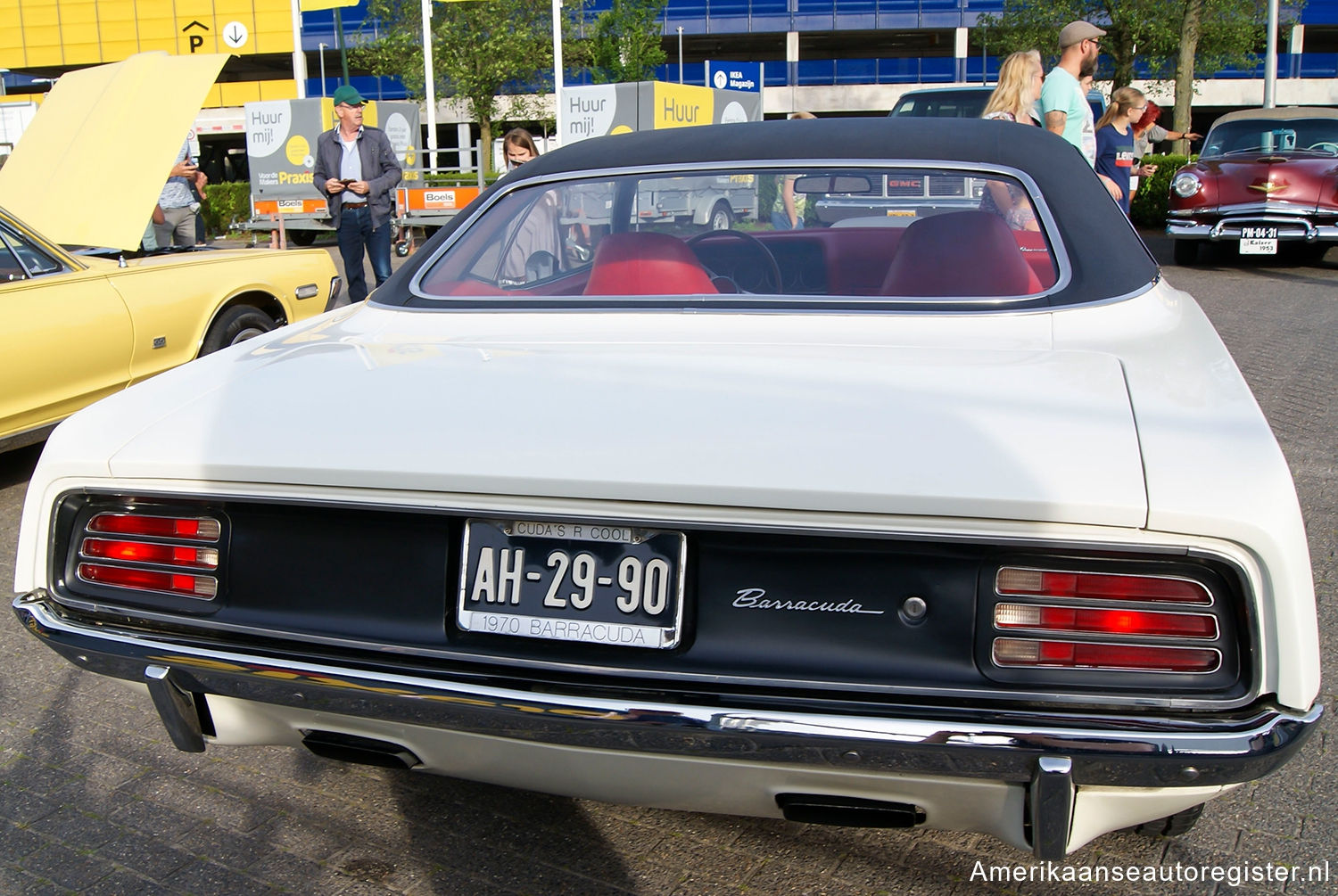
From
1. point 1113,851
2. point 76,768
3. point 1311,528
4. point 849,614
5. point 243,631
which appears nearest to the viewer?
point 849,614

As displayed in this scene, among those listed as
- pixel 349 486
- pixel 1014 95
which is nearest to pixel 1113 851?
pixel 349 486

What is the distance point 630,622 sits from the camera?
5.69 ft

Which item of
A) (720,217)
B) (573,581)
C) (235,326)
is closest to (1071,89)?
(720,217)

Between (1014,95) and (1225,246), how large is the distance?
911 cm

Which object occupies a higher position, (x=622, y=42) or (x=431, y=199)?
(x=622, y=42)

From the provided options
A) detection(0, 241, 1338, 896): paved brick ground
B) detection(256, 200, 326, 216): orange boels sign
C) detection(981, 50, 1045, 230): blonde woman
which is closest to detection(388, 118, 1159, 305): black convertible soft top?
detection(0, 241, 1338, 896): paved brick ground

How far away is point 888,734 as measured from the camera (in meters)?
1.58

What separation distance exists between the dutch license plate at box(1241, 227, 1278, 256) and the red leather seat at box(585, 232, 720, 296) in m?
10.6

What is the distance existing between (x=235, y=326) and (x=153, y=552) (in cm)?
433

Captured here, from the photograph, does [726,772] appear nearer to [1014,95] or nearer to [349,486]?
[349,486]

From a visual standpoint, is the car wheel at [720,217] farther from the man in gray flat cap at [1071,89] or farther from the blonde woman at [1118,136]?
the blonde woman at [1118,136]

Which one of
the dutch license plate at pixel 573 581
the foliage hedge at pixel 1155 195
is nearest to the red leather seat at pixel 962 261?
the dutch license plate at pixel 573 581

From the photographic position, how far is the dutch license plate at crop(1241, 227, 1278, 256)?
36.8ft

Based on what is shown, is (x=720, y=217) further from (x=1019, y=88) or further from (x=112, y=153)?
(x=112, y=153)
